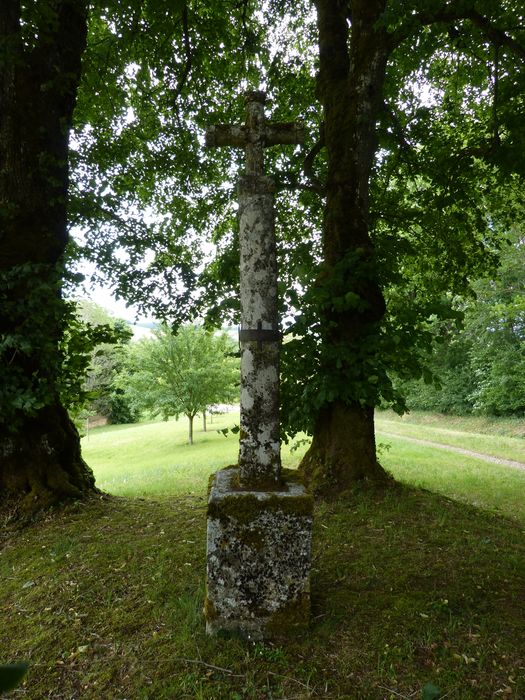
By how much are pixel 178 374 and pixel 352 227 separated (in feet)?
55.6

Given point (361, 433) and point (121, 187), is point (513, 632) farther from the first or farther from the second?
point (121, 187)

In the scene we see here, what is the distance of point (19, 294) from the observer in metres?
5.74

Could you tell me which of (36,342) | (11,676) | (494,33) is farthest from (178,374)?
(11,676)

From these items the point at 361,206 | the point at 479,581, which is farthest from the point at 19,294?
the point at 479,581

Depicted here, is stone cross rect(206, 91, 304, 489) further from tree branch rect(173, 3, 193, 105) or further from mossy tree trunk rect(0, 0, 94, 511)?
tree branch rect(173, 3, 193, 105)

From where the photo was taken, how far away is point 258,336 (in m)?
3.52

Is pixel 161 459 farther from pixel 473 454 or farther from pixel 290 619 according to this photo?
pixel 290 619

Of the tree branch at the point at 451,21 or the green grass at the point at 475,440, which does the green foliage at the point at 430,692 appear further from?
the green grass at the point at 475,440

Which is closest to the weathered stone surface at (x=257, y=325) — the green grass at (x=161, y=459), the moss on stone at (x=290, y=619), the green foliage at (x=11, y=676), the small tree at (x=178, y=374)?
the moss on stone at (x=290, y=619)

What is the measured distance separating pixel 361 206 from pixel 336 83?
7.18 ft

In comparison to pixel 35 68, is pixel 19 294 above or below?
below

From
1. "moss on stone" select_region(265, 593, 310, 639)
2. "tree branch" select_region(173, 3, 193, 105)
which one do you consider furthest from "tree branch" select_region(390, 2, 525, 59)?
"moss on stone" select_region(265, 593, 310, 639)

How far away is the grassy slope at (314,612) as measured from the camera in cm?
294

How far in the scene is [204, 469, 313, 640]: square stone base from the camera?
333cm
